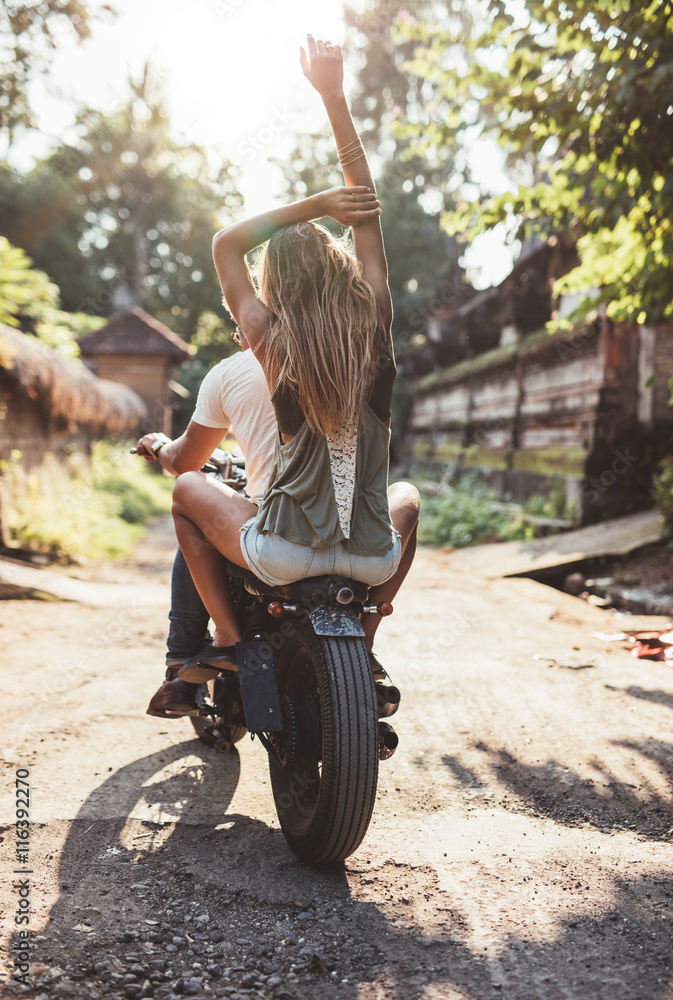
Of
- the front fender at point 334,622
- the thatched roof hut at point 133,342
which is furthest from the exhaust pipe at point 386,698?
the thatched roof hut at point 133,342

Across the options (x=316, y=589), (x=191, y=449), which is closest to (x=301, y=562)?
(x=316, y=589)

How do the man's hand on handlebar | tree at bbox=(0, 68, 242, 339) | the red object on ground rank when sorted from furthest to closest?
tree at bbox=(0, 68, 242, 339) → the red object on ground → the man's hand on handlebar

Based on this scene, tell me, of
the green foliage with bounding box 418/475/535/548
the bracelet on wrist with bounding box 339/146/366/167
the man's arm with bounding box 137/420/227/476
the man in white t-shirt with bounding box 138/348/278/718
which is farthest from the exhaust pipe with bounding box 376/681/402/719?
the green foliage with bounding box 418/475/535/548

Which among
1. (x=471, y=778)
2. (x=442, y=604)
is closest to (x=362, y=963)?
(x=471, y=778)

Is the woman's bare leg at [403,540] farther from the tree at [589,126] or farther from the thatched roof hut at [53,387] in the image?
the thatched roof hut at [53,387]

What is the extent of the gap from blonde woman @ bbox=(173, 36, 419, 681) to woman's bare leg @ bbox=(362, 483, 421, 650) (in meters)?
0.06

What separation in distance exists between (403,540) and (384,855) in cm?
95

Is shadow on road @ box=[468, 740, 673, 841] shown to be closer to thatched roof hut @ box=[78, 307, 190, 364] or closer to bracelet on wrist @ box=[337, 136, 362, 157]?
bracelet on wrist @ box=[337, 136, 362, 157]

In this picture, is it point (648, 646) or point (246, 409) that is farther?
point (648, 646)

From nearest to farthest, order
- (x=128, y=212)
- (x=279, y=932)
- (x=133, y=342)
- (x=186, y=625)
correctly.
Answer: (x=279, y=932), (x=186, y=625), (x=133, y=342), (x=128, y=212)

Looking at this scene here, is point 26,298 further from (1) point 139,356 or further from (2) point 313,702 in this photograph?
(1) point 139,356

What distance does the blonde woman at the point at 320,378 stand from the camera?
6.84 ft

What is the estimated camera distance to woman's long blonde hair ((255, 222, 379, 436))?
2084 millimetres

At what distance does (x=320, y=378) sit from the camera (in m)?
2.08
